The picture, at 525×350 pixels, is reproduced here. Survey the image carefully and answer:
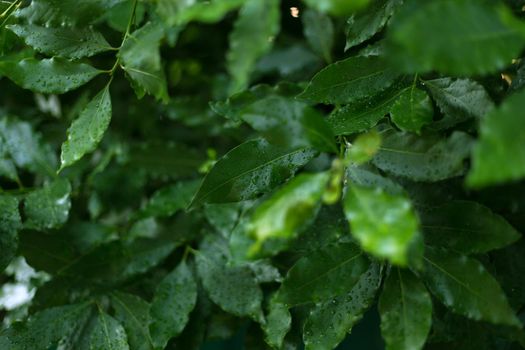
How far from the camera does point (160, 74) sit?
2.23 feet

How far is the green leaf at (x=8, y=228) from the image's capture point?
805 millimetres

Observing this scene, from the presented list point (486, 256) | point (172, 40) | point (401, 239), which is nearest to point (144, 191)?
point (172, 40)

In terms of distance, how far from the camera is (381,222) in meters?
0.49

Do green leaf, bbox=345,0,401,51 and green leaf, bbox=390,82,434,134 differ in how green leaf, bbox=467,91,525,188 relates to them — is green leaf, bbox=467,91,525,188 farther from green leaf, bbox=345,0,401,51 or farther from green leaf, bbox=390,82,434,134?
green leaf, bbox=345,0,401,51

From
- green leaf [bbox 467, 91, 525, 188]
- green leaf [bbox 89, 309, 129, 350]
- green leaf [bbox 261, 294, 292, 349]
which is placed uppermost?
green leaf [bbox 467, 91, 525, 188]

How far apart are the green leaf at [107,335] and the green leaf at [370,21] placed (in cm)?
46

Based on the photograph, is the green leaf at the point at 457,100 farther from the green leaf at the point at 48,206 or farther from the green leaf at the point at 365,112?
the green leaf at the point at 48,206

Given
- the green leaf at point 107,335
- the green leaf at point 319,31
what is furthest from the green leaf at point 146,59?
the green leaf at point 319,31

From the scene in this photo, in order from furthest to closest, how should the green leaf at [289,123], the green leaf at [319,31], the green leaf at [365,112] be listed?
the green leaf at [319,31] → the green leaf at [365,112] → the green leaf at [289,123]

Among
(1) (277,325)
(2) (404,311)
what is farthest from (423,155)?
(1) (277,325)

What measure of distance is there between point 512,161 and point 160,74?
0.39 meters

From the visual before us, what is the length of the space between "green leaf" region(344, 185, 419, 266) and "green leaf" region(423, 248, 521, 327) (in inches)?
6.6

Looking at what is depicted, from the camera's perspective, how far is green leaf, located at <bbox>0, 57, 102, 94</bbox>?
29.4 inches

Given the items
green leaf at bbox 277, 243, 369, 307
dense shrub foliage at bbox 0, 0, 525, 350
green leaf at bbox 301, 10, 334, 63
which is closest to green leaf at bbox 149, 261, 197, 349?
dense shrub foliage at bbox 0, 0, 525, 350
